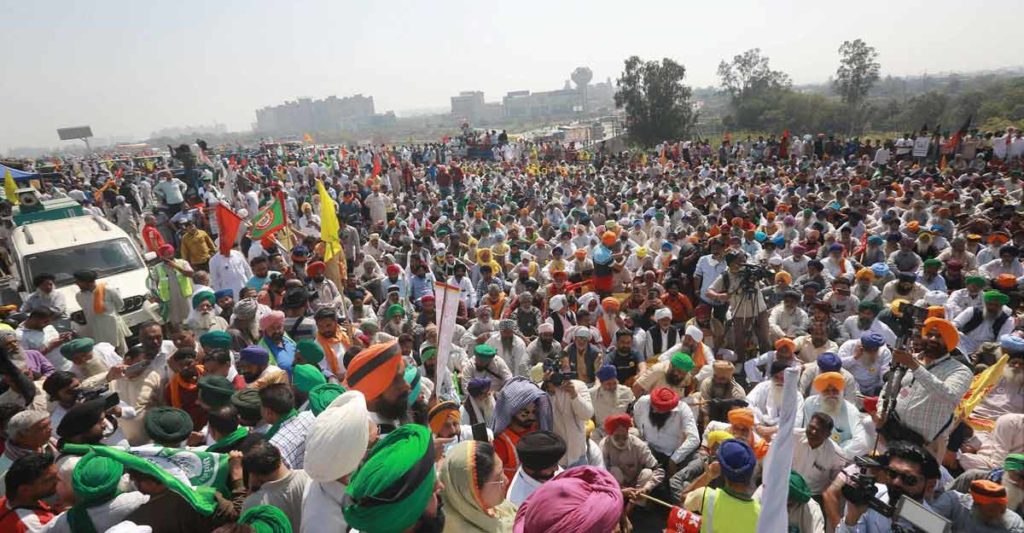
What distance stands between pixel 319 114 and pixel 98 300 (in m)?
193

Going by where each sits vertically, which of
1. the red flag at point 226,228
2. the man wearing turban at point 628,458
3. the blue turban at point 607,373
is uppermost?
the red flag at point 226,228

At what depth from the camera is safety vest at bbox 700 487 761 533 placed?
2910 millimetres

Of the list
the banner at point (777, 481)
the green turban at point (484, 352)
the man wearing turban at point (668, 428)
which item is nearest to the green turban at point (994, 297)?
the man wearing turban at point (668, 428)

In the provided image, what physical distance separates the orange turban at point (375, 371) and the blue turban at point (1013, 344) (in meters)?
4.99

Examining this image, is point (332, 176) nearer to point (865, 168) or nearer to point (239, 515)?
point (865, 168)

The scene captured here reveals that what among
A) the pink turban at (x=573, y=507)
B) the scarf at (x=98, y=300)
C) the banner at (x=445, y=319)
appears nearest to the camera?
the pink turban at (x=573, y=507)

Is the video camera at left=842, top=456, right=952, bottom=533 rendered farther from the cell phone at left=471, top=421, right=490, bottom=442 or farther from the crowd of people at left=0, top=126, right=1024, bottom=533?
the cell phone at left=471, top=421, right=490, bottom=442

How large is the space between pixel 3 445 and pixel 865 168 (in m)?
20.5

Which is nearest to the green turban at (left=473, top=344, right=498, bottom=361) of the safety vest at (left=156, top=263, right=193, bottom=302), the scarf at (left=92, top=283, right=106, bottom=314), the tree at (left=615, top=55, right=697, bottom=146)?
the safety vest at (left=156, top=263, right=193, bottom=302)

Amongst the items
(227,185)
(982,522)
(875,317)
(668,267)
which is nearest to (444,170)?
(227,185)

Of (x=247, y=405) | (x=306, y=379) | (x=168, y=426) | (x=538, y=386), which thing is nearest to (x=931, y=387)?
(x=538, y=386)

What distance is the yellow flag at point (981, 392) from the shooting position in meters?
4.39

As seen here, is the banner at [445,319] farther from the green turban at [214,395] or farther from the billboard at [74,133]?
the billboard at [74,133]

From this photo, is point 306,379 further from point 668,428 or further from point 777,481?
point 777,481
